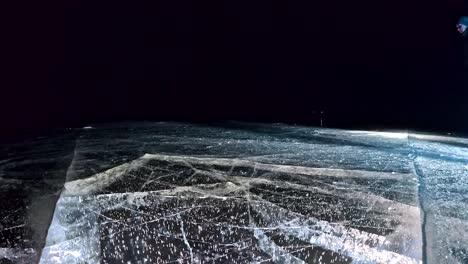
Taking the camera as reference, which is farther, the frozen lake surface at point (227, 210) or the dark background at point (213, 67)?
the dark background at point (213, 67)

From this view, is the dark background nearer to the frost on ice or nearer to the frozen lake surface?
the frozen lake surface

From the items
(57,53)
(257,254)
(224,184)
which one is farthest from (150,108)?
(257,254)

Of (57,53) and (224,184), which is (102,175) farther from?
(57,53)

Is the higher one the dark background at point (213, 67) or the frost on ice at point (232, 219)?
the dark background at point (213, 67)

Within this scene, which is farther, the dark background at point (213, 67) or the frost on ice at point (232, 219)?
the dark background at point (213, 67)

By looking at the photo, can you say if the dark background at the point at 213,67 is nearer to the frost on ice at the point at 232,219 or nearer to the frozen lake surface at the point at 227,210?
the frozen lake surface at the point at 227,210

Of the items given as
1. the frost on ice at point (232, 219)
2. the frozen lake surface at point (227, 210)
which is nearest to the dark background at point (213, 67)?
the frozen lake surface at point (227, 210)
